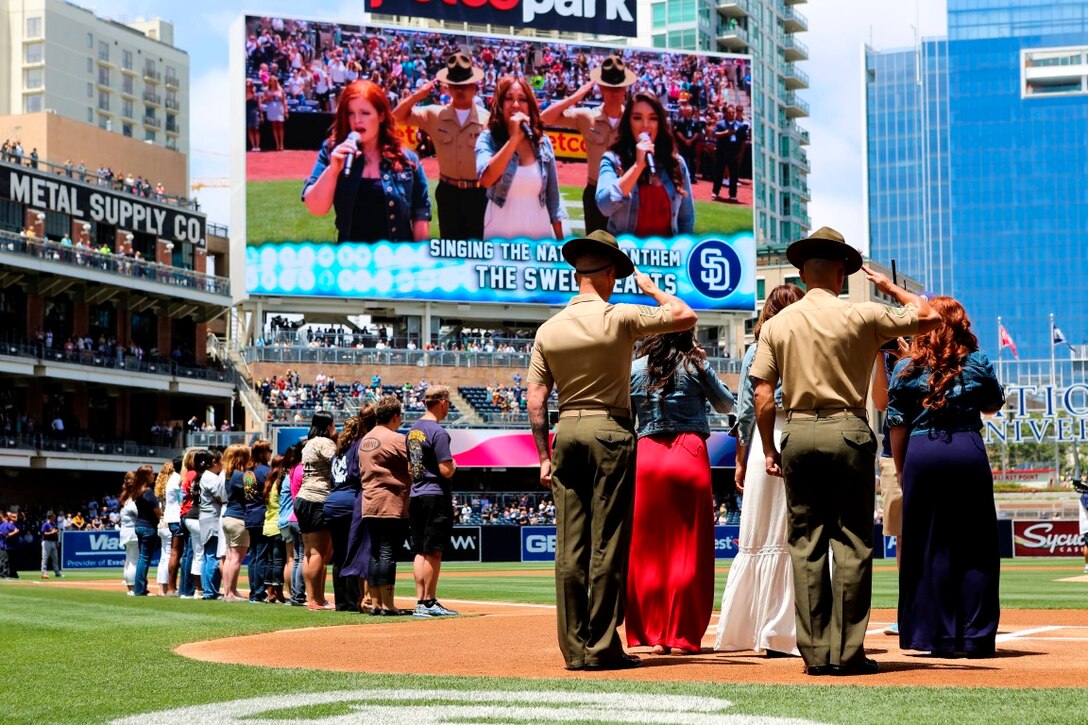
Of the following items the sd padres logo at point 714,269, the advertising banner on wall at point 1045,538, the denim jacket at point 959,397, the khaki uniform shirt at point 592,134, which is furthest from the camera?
the sd padres logo at point 714,269

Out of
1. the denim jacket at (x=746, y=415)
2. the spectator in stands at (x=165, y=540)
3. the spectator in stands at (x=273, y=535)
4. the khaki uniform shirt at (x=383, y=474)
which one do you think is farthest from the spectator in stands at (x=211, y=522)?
the denim jacket at (x=746, y=415)

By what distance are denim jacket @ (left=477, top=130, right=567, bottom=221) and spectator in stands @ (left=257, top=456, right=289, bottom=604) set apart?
4772 cm

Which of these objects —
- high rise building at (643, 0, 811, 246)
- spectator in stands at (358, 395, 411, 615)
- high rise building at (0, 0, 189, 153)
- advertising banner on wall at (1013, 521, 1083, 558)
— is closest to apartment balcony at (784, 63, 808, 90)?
high rise building at (643, 0, 811, 246)

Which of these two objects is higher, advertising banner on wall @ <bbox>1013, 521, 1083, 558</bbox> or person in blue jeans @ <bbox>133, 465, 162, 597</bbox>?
person in blue jeans @ <bbox>133, 465, 162, 597</bbox>

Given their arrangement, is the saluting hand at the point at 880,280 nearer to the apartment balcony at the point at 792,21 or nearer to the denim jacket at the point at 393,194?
the denim jacket at the point at 393,194

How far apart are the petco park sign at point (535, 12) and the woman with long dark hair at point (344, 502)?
53133 millimetres

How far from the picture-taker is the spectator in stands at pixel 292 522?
1669 cm

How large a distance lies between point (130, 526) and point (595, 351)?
13089 mm

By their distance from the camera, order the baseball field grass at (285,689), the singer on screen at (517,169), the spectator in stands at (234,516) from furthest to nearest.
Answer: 1. the singer on screen at (517,169)
2. the spectator in stands at (234,516)
3. the baseball field grass at (285,689)

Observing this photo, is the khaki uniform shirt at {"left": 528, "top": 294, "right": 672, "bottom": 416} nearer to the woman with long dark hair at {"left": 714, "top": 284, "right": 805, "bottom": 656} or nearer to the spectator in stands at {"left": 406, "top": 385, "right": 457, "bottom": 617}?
the woman with long dark hair at {"left": 714, "top": 284, "right": 805, "bottom": 656}

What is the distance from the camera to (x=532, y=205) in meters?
66.0

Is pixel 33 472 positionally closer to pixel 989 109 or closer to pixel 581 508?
pixel 581 508

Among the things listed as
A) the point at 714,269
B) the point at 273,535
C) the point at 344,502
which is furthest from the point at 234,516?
the point at 714,269

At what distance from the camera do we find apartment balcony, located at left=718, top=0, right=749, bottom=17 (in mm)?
119312
